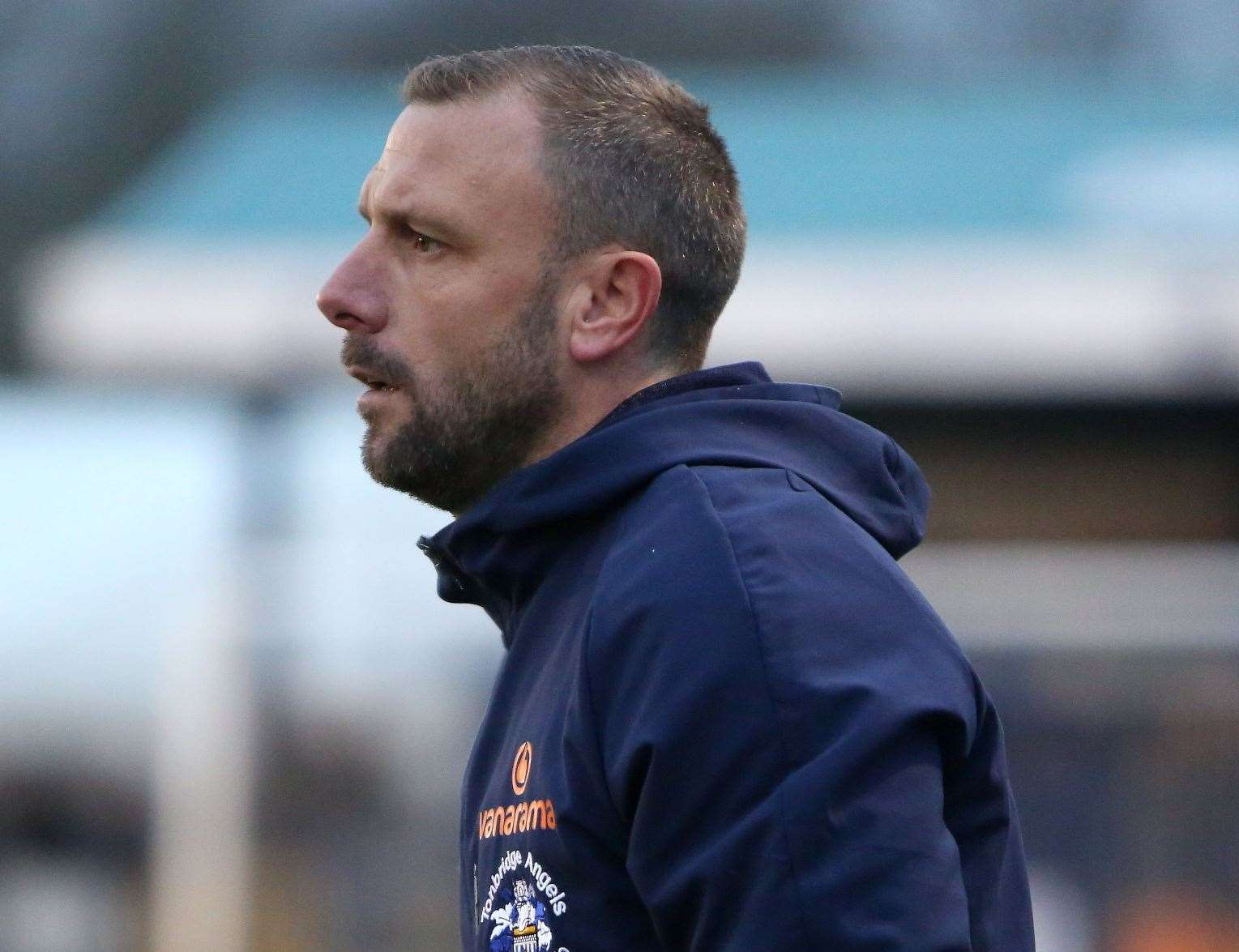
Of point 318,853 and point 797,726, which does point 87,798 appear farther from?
point 797,726

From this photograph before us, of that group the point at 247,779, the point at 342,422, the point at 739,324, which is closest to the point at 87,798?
the point at 247,779

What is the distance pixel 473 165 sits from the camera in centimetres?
204

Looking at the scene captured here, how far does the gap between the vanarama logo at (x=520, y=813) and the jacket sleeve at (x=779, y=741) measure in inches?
4.1

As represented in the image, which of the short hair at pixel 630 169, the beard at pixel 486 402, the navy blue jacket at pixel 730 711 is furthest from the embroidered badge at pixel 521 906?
the short hair at pixel 630 169

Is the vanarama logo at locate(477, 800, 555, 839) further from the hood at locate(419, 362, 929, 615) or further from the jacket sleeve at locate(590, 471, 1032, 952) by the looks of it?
the hood at locate(419, 362, 929, 615)

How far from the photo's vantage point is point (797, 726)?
4.90ft

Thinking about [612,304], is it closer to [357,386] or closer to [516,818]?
[516,818]

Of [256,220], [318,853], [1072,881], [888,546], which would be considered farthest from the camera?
[256,220]

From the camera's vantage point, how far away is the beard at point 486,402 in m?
2.02

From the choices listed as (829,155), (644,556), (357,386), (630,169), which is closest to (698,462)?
(644,556)

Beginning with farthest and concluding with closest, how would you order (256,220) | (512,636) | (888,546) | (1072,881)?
(256,220)
(1072,881)
(512,636)
(888,546)

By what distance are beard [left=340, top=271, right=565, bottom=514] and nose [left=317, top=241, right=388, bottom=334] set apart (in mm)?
24

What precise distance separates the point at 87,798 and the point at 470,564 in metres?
7.30

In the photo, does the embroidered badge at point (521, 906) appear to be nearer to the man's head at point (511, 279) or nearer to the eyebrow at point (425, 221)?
the man's head at point (511, 279)
